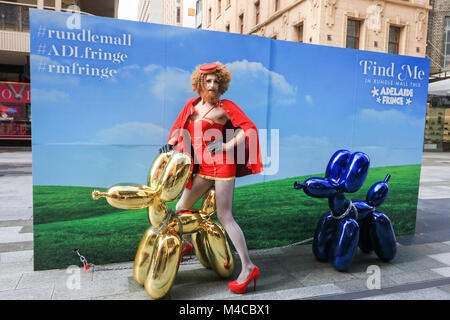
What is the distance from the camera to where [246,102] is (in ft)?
13.3

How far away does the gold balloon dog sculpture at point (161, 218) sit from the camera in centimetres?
280

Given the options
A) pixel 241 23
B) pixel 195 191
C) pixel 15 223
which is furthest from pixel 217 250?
pixel 241 23

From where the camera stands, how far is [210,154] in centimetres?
322

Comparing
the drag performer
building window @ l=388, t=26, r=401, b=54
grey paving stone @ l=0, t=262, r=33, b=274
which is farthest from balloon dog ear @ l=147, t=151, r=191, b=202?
building window @ l=388, t=26, r=401, b=54

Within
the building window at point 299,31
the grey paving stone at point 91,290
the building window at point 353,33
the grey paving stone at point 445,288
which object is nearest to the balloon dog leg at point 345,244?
the grey paving stone at point 445,288

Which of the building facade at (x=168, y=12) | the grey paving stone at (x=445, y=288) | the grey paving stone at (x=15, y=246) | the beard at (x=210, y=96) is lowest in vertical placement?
the grey paving stone at (x=15, y=246)

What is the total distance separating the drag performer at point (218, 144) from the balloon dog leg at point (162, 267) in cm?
52

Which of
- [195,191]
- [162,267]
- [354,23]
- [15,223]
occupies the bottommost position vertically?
[15,223]

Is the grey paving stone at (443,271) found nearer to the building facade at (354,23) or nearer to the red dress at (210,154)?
the red dress at (210,154)

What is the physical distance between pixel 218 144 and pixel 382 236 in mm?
2220

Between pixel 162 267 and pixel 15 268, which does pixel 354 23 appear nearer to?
pixel 162 267

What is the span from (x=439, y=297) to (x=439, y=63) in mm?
24386

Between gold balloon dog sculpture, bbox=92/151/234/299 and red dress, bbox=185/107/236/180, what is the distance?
0.29m
